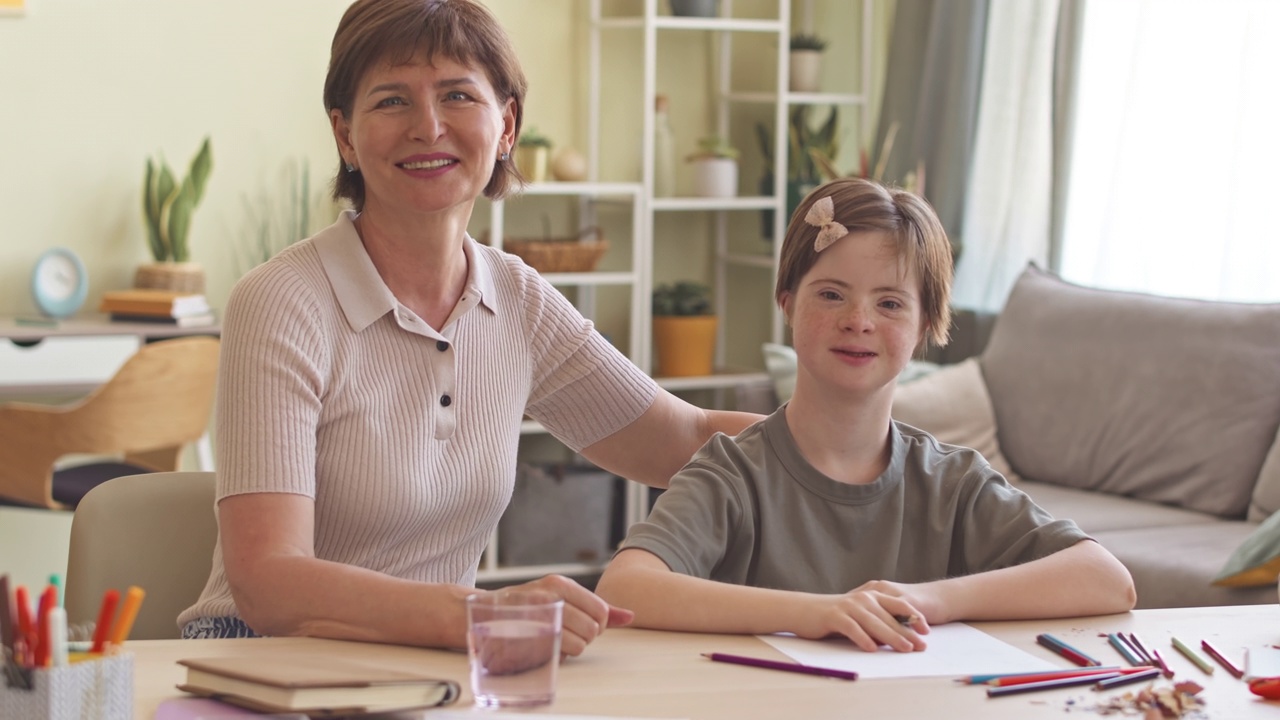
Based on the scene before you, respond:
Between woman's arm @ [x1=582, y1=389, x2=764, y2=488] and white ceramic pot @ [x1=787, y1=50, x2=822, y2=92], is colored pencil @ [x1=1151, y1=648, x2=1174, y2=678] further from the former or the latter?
white ceramic pot @ [x1=787, y1=50, x2=822, y2=92]

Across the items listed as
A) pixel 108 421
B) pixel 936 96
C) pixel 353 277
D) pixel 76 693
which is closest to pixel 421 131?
pixel 353 277

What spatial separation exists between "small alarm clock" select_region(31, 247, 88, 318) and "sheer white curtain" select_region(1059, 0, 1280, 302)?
2544 millimetres

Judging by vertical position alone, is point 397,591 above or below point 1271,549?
above

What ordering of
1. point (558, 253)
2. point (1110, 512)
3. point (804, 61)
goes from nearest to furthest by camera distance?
point (1110, 512)
point (558, 253)
point (804, 61)

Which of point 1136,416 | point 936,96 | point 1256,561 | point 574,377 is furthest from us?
point 936,96

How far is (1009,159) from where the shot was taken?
12.7ft

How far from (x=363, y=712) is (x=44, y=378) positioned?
274cm

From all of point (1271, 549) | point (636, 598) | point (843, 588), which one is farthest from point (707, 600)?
point (1271, 549)

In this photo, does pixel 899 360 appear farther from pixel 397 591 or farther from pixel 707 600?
pixel 397 591

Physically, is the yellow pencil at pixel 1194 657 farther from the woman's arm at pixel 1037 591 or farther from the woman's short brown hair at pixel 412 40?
the woman's short brown hair at pixel 412 40

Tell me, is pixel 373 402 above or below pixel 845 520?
above

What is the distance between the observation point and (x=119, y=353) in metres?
3.49

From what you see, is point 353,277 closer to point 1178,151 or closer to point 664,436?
point 664,436

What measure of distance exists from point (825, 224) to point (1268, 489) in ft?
5.71
